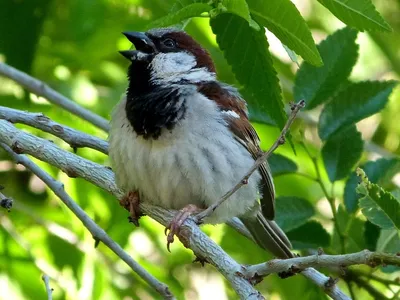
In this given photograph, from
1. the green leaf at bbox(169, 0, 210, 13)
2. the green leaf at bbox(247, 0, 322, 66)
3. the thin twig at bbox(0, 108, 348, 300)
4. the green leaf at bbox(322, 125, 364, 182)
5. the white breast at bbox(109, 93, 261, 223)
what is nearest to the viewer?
the green leaf at bbox(247, 0, 322, 66)

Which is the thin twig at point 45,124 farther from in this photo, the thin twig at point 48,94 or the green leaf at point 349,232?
the green leaf at point 349,232

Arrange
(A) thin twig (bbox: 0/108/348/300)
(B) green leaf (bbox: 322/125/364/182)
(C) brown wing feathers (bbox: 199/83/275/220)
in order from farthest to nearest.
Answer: (B) green leaf (bbox: 322/125/364/182) → (C) brown wing feathers (bbox: 199/83/275/220) → (A) thin twig (bbox: 0/108/348/300)

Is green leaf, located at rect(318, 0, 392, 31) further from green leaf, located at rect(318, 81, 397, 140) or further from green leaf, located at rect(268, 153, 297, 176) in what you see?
green leaf, located at rect(268, 153, 297, 176)

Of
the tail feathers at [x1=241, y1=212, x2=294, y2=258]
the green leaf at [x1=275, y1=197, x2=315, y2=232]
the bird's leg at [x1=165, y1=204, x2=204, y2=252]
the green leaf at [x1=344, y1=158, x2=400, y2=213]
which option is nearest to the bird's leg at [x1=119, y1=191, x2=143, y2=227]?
the bird's leg at [x1=165, y1=204, x2=204, y2=252]

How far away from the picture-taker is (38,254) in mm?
2992

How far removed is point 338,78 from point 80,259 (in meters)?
1.08

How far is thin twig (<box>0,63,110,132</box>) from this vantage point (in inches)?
113

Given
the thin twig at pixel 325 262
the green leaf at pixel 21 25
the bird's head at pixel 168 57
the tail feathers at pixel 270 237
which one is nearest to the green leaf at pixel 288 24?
the thin twig at pixel 325 262

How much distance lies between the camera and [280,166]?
2723 millimetres

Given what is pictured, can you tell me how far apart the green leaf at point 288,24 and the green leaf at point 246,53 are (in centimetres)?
14

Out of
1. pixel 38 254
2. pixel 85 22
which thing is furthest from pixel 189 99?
pixel 38 254

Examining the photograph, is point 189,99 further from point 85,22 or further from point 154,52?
point 85,22

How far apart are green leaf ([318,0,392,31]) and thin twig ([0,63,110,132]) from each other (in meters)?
1.24

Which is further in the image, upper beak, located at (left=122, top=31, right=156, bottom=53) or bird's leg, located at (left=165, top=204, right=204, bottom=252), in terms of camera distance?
upper beak, located at (left=122, top=31, right=156, bottom=53)
